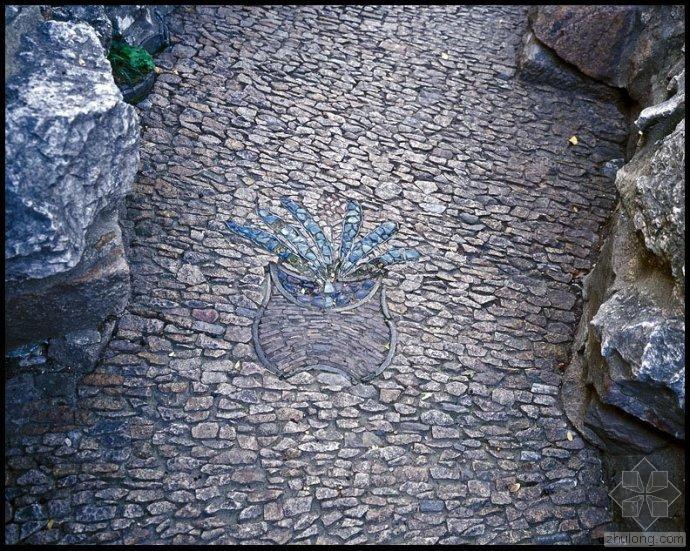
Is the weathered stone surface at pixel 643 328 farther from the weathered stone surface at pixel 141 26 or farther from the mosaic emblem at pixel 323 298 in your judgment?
the weathered stone surface at pixel 141 26

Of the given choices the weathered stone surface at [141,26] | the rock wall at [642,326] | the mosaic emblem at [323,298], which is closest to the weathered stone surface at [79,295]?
the mosaic emblem at [323,298]

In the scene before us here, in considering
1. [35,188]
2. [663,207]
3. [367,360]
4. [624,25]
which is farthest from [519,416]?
[624,25]

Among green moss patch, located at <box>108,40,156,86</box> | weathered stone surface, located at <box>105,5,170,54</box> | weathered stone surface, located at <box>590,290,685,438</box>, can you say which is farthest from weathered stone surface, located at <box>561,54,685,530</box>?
weathered stone surface, located at <box>105,5,170,54</box>

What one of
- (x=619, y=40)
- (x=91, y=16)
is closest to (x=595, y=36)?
(x=619, y=40)

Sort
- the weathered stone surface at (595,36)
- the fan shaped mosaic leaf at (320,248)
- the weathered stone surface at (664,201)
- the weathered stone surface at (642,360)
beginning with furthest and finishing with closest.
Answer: the weathered stone surface at (595,36) < the fan shaped mosaic leaf at (320,248) < the weathered stone surface at (664,201) < the weathered stone surface at (642,360)

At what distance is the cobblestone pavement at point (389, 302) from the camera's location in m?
4.86

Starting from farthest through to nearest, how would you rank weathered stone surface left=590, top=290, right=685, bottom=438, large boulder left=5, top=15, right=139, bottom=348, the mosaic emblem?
1. the mosaic emblem
2. weathered stone surface left=590, top=290, right=685, bottom=438
3. large boulder left=5, top=15, right=139, bottom=348

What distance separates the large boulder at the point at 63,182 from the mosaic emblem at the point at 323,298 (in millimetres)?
1253

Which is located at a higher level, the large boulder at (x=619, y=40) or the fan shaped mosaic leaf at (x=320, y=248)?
the large boulder at (x=619, y=40)

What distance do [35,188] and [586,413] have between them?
425cm

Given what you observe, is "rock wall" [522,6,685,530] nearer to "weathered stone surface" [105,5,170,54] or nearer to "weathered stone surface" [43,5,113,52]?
"weathered stone surface" [43,5,113,52]

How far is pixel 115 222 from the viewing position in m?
5.42

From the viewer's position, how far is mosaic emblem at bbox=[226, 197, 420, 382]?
5.66 meters

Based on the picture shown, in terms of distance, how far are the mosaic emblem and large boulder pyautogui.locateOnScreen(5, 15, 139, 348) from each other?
4.11 ft
